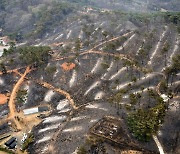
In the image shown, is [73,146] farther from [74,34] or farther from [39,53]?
[74,34]

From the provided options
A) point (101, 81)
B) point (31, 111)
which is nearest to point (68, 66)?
point (101, 81)

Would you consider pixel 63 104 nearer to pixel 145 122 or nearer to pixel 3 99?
pixel 3 99

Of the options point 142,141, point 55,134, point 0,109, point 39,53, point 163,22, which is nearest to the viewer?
point 142,141

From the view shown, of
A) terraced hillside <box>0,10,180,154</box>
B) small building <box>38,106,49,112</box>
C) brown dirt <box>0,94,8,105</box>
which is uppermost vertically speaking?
terraced hillside <box>0,10,180,154</box>

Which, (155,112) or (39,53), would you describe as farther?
(39,53)

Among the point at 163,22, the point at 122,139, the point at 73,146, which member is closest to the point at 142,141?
the point at 122,139

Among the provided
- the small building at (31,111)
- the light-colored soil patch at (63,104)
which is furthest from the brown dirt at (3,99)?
the light-colored soil patch at (63,104)

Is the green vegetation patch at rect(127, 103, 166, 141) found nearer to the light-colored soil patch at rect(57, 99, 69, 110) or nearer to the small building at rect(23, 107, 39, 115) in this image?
the light-colored soil patch at rect(57, 99, 69, 110)

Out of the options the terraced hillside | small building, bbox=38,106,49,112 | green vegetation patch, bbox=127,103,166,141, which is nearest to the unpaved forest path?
the terraced hillside
